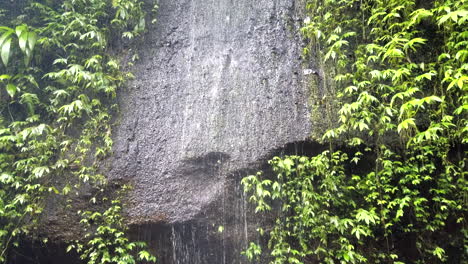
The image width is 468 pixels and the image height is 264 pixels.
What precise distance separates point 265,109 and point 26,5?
128 inches

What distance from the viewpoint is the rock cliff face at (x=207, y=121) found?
3.35 m

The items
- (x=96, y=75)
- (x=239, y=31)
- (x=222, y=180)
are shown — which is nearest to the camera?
(x=222, y=180)

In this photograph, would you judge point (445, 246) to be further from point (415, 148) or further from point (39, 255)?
point (39, 255)

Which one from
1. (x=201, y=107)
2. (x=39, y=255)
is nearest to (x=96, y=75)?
(x=201, y=107)

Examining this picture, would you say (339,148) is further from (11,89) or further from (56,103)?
(11,89)

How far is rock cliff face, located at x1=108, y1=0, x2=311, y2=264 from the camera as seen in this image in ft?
11.0

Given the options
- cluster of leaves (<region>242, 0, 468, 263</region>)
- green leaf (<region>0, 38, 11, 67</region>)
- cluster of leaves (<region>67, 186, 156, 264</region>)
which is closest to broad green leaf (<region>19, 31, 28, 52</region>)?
green leaf (<region>0, 38, 11, 67</region>)

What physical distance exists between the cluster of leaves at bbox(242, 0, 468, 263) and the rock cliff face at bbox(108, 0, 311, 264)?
1.07 feet

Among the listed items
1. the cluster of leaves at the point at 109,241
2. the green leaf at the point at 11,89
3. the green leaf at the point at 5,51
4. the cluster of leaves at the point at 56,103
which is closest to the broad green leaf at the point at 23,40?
the cluster of leaves at the point at 56,103

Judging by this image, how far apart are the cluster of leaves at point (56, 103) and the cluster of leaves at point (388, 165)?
5.38 ft

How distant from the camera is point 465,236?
304cm

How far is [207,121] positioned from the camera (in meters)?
3.57

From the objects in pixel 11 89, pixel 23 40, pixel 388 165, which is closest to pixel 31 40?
pixel 23 40

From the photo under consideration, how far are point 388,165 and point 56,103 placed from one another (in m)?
3.59
